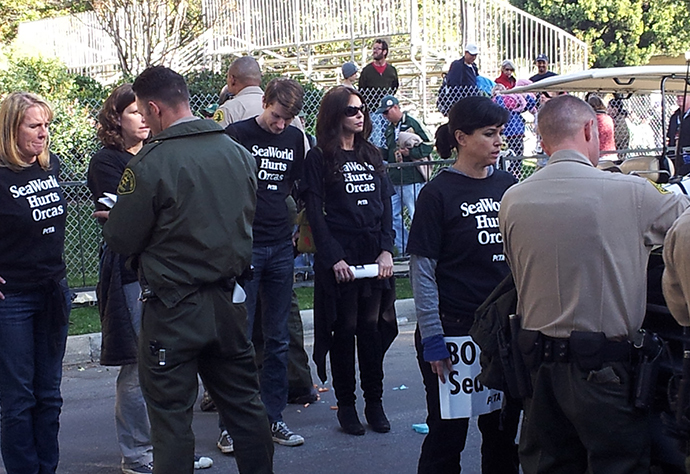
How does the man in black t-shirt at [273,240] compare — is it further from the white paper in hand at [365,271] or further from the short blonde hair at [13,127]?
the short blonde hair at [13,127]

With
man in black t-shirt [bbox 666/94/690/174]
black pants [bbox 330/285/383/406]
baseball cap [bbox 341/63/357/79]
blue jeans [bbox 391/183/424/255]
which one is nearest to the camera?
black pants [bbox 330/285/383/406]

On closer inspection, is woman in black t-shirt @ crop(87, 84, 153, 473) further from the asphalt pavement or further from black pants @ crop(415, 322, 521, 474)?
black pants @ crop(415, 322, 521, 474)

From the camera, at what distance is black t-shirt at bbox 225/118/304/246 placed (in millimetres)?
5320

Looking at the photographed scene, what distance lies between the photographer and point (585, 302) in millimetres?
3207

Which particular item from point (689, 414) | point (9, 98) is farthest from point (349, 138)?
point (689, 414)

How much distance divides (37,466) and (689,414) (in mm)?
3089

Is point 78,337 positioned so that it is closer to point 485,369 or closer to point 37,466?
point 37,466

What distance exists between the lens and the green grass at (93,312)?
26.6 ft

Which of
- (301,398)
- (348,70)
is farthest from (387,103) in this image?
(301,398)

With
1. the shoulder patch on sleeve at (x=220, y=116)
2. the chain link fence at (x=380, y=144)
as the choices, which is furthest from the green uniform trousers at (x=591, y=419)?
the chain link fence at (x=380, y=144)

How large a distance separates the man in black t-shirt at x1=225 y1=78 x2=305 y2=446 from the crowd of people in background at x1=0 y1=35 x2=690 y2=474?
11 millimetres

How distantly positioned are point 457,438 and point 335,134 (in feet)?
7.22

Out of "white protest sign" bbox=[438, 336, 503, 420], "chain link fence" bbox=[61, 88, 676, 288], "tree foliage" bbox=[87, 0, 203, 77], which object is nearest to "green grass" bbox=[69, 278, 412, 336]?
"chain link fence" bbox=[61, 88, 676, 288]

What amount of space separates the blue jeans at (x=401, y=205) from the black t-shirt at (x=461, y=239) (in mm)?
6060
